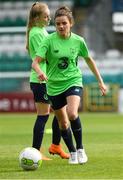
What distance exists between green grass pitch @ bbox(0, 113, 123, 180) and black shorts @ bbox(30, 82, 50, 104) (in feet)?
2.62

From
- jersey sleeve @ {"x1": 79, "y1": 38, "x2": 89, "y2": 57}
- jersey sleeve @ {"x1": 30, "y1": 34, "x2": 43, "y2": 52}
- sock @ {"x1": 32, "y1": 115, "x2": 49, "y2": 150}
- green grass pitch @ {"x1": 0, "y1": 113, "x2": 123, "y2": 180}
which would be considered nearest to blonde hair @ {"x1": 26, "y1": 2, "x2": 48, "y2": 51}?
jersey sleeve @ {"x1": 30, "y1": 34, "x2": 43, "y2": 52}

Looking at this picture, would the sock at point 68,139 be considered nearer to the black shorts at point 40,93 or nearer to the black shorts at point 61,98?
the black shorts at point 61,98

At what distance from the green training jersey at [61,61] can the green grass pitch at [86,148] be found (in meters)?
0.99

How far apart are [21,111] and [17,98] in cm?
45

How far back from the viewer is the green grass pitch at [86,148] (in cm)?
766

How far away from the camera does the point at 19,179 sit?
23.7ft

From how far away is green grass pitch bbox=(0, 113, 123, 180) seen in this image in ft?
25.1

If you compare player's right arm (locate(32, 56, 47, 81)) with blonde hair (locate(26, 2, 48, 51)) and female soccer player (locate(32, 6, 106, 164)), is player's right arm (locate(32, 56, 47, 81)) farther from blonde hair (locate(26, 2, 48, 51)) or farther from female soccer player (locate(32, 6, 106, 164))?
blonde hair (locate(26, 2, 48, 51))

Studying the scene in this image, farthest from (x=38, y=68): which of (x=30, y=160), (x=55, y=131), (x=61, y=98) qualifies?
(x=55, y=131)

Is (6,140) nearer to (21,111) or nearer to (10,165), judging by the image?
(10,165)

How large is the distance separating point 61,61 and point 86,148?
8.56 feet

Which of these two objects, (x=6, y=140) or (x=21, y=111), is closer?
(x=6, y=140)

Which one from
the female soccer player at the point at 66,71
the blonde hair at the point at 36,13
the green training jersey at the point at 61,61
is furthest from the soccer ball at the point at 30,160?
the blonde hair at the point at 36,13

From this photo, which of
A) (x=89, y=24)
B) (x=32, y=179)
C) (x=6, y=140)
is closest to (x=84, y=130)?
(x=6, y=140)
